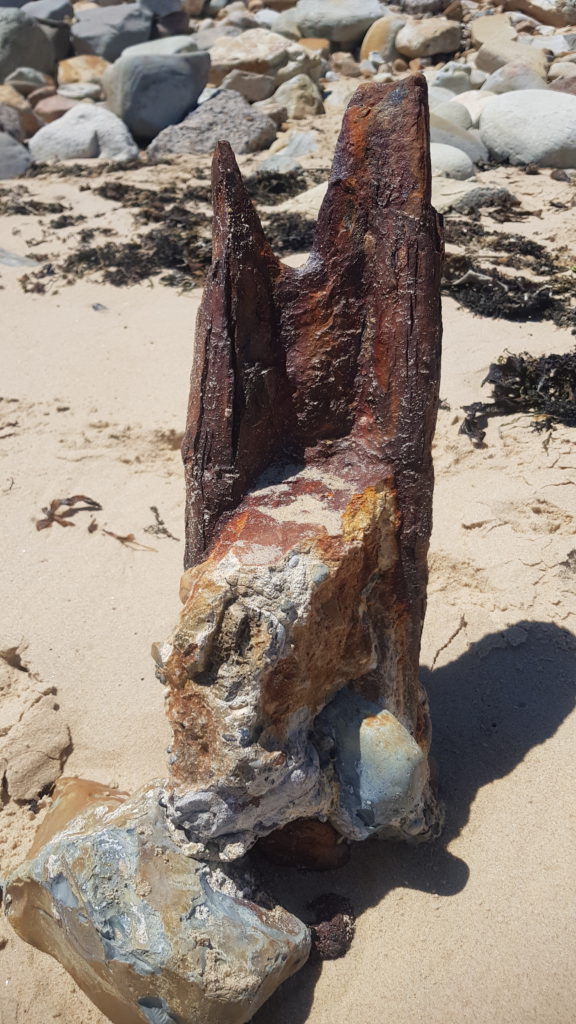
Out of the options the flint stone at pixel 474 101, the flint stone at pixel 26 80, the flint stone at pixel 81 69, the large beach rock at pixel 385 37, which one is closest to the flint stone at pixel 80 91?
the flint stone at pixel 26 80

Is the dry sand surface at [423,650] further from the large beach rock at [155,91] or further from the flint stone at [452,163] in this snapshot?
the large beach rock at [155,91]

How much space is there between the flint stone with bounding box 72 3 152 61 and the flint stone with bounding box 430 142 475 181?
9.63 m

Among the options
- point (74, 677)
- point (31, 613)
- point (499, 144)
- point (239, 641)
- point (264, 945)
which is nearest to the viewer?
point (239, 641)

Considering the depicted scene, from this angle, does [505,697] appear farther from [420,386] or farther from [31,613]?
[31,613]

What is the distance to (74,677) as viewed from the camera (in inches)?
154

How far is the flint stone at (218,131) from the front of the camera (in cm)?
1188

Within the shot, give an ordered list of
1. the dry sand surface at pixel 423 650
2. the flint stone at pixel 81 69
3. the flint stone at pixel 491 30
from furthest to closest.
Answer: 1. the flint stone at pixel 81 69
2. the flint stone at pixel 491 30
3. the dry sand surface at pixel 423 650

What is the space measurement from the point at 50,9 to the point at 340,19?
19.9 feet

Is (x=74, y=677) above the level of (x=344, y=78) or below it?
below

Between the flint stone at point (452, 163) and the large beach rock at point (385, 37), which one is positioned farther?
the large beach rock at point (385, 37)

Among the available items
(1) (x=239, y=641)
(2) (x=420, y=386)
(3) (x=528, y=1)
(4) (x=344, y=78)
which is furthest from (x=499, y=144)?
(1) (x=239, y=641)

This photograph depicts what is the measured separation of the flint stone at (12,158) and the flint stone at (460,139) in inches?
219

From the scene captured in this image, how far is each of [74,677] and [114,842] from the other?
59.3 inches

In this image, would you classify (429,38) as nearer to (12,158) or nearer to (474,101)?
(474,101)
